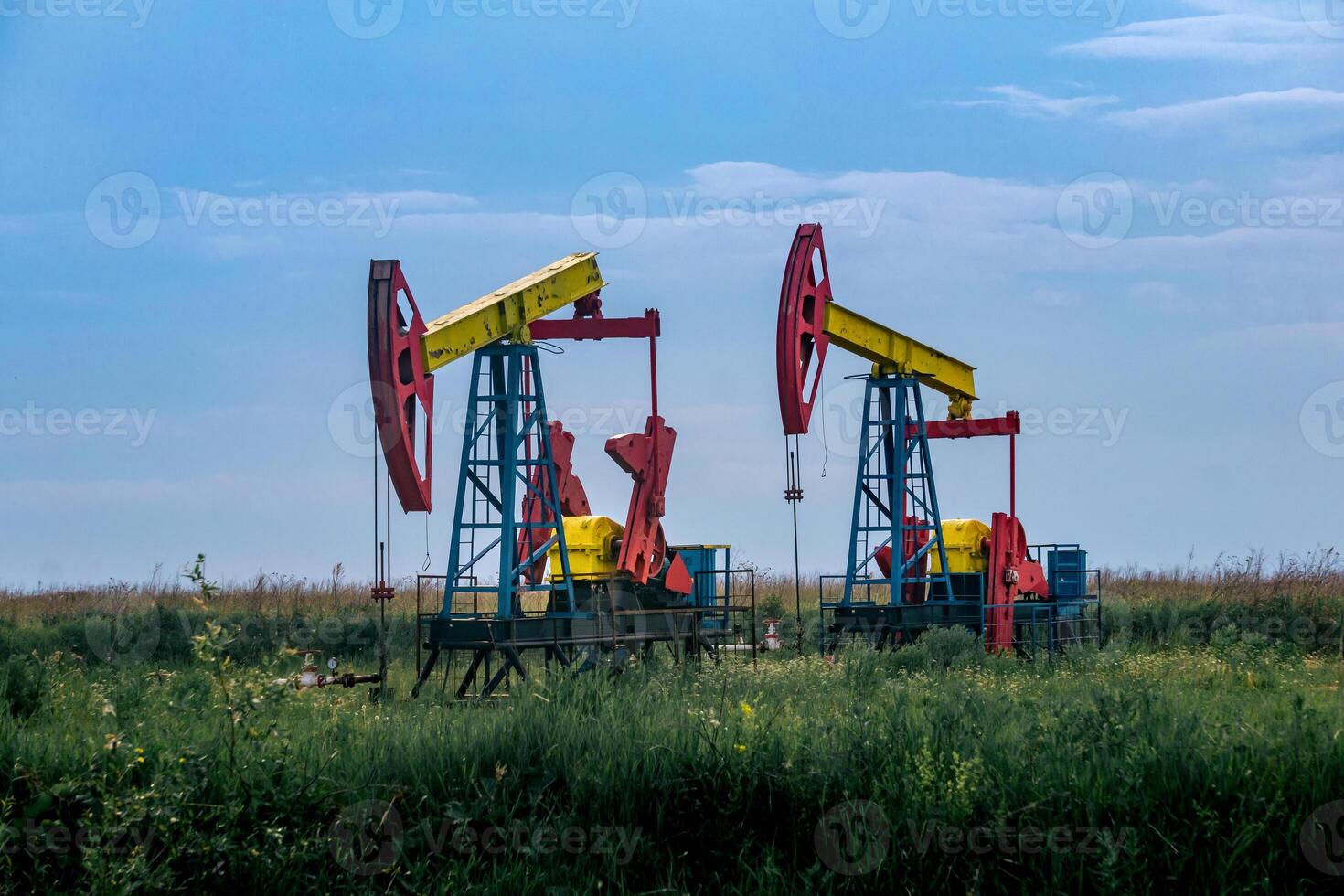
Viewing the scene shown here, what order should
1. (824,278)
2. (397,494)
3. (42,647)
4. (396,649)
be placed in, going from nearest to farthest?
(397,494) → (824,278) → (42,647) → (396,649)

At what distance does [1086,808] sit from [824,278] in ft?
37.1

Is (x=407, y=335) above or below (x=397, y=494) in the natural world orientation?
above

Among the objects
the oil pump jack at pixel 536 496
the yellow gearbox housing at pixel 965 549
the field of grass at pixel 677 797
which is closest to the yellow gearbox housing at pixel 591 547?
the oil pump jack at pixel 536 496

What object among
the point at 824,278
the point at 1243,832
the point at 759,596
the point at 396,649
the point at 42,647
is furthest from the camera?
the point at 759,596

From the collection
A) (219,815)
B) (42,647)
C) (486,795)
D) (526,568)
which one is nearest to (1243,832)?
(486,795)

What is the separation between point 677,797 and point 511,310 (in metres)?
9.07

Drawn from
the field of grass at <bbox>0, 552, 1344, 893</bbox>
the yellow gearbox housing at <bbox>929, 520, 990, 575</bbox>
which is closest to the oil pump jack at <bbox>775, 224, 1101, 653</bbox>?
the yellow gearbox housing at <bbox>929, 520, 990, 575</bbox>

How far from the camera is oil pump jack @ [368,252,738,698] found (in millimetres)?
14375

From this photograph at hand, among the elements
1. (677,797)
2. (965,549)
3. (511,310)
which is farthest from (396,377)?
(965,549)

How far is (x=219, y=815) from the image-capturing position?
25.8 ft

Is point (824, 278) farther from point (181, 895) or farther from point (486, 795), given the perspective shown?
point (181, 895)

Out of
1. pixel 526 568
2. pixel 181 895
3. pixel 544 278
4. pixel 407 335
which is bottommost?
pixel 181 895

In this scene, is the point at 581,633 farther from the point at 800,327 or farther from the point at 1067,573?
the point at 1067,573

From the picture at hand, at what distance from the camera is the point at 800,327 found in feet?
57.7
